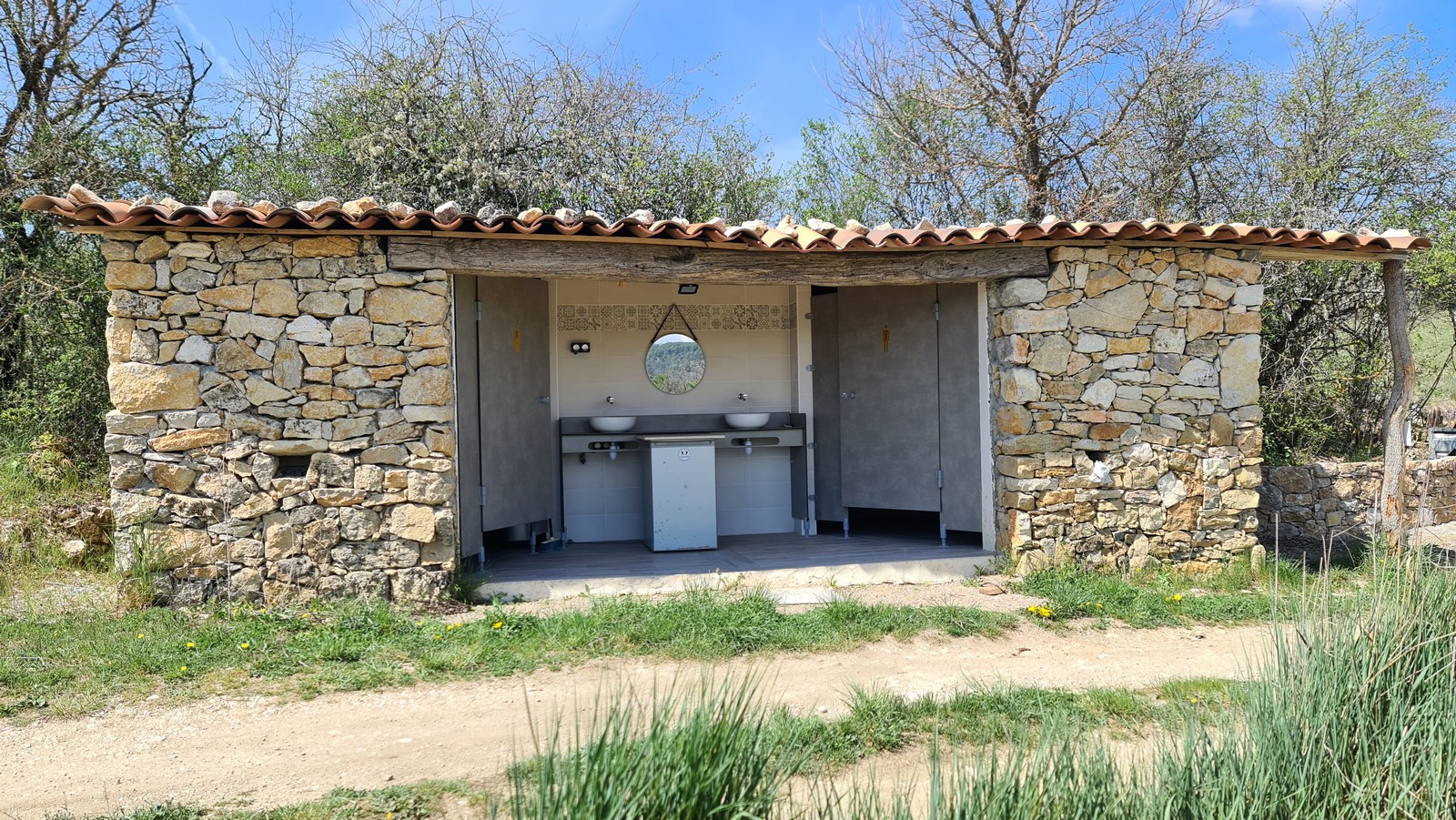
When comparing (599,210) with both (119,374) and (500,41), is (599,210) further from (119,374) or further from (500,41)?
(119,374)

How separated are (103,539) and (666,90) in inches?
360

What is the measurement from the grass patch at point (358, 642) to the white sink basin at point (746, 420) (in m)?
2.67

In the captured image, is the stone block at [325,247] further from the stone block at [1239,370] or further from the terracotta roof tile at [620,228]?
the stone block at [1239,370]

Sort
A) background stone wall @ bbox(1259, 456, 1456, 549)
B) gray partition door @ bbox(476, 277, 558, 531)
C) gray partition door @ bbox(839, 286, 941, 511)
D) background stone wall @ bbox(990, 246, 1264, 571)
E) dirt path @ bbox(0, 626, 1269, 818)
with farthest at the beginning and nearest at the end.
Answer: background stone wall @ bbox(1259, 456, 1456, 549), gray partition door @ bbox(839, 286, 941, 511), gray partition door @ bbox(476, 277, 558, 531), background stone wall @ bbox(990, 246, 1264, 571), dirt path @ bbox(0, 626, 1269, 818)

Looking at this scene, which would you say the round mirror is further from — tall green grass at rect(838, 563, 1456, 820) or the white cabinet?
tall green grass at rect(838, 563, 1456, 820)

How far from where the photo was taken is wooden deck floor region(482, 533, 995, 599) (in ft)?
21.7

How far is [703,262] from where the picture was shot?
21.1 ft

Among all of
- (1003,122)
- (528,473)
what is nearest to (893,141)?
(1003,122)

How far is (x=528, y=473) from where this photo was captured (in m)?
7.82

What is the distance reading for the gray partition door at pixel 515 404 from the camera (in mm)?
7156

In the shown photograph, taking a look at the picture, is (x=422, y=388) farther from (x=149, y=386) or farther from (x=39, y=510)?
(x=39, y=510)

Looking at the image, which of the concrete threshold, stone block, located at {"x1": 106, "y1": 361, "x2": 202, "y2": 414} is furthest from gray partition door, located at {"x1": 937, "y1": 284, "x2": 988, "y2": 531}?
stone block, located at {"x1": 106, "y1": 361, "x2": 202, "y2": 414}

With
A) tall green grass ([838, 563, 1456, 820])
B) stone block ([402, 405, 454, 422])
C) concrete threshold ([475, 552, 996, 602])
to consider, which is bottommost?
concrete threshold ([475, 552, 996, 602])

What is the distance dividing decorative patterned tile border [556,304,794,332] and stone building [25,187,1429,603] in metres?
0.03
